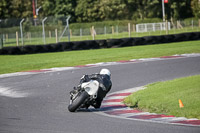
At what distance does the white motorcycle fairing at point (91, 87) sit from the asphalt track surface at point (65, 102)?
0.46 meters

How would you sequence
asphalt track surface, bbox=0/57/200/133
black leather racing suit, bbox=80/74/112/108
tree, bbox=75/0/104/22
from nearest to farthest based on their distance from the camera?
asphalt track surface, bbox=0/57/200/133
black leather racing suit, bbox=80/74/112/108
tree, bbox=75/0/104/22

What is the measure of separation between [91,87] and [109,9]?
5938 cm

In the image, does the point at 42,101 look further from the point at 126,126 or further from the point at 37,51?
the point at 37,51

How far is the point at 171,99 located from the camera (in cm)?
914

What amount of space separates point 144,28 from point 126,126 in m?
48.5

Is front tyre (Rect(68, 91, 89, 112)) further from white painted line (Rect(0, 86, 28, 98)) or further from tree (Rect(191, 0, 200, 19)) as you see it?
tree (Rect(191, 0, 200, 19))

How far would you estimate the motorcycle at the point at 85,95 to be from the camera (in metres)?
8.43

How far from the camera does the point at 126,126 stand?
23.1ft

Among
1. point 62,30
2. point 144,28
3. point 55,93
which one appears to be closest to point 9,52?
point 62,30

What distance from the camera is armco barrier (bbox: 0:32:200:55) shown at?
26.3 m

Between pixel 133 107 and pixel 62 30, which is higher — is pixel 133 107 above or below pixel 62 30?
below

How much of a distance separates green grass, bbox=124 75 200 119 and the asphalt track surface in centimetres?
110

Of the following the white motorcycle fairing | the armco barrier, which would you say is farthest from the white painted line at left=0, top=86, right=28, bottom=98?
the armco barrier

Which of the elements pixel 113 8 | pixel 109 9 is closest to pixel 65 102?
pixel 109 9
